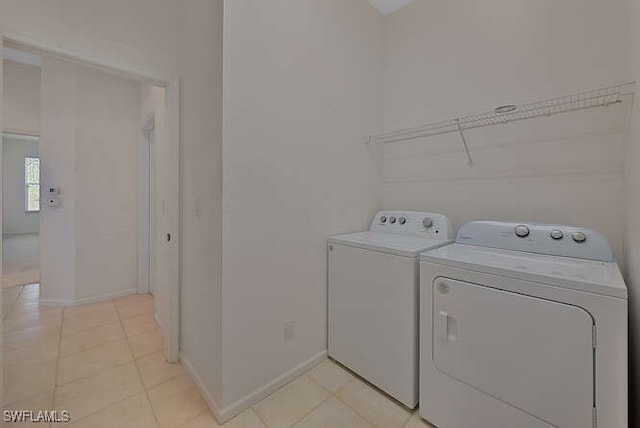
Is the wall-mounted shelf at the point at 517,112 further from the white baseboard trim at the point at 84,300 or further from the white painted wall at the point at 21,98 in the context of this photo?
the white painted wall at the point at 21,98

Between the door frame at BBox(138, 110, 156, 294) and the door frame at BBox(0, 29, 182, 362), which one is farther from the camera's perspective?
the door frame at BBox(138, 110, 156, 294)

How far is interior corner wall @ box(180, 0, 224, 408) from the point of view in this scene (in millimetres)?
1335

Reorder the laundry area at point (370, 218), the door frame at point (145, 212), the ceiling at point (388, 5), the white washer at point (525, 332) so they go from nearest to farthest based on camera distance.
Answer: the white washer at point (525, 332) < the laundry area at point (370, 218) < the ceiling at point (388, 5) < the door frame at point (145, 212)

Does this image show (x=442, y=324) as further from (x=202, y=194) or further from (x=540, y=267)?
(x=202, y=194)

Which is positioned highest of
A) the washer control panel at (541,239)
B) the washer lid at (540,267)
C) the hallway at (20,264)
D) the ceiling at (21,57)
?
the ceiling at (21,57)

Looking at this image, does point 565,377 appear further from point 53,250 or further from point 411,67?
point 53,250

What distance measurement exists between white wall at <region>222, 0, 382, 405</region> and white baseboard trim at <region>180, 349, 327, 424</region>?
0.03 m

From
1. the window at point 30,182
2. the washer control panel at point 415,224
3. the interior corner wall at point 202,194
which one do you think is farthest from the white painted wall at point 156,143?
the window at point 30,182

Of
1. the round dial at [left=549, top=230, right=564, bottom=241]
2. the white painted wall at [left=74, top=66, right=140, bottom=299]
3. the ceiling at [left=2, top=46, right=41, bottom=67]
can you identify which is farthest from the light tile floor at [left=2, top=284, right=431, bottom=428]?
the ceiling at [left=2, top=46, right=41, bottom=67]

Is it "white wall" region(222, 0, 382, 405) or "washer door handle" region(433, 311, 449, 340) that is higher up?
"white wall" region(222, 0, 382, 405)

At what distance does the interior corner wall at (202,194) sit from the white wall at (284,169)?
74 mm

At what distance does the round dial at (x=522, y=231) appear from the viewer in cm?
133

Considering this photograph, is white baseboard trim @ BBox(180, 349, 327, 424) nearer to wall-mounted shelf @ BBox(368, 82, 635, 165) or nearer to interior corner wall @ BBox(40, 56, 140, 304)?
wall-mounted shelf @ BBox(368, 82, 635, 165)

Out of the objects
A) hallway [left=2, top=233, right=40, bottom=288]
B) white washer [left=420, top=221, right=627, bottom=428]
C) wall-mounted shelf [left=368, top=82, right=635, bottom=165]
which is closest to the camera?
white washer [left=420, top=221, right=627, bottom=428]
